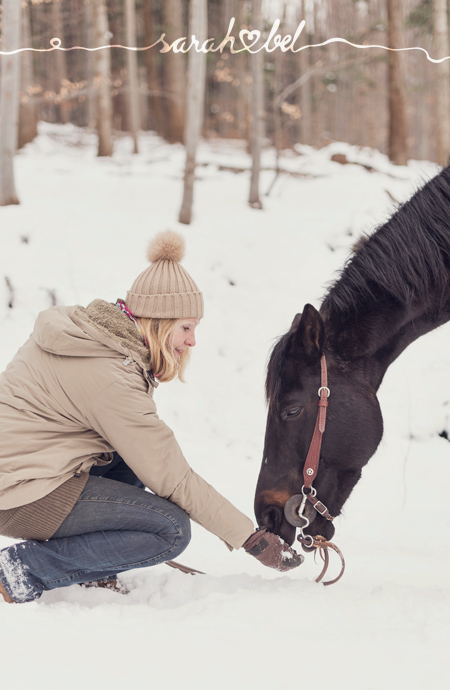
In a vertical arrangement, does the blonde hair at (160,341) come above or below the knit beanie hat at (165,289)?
below

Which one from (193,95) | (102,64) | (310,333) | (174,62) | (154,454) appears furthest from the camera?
(174,62)

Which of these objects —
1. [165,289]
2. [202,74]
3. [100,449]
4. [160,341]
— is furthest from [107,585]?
[202,74]

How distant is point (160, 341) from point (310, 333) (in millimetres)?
653

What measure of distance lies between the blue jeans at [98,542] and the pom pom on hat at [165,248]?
100cm

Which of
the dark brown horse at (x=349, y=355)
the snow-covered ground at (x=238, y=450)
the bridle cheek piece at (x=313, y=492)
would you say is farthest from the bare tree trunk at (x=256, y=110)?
the bridle cheek piece at (x=313, y=492)

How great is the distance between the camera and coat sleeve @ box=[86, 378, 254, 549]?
7.21 ft

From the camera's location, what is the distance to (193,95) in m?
6.46

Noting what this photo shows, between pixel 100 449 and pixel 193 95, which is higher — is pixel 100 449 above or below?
below

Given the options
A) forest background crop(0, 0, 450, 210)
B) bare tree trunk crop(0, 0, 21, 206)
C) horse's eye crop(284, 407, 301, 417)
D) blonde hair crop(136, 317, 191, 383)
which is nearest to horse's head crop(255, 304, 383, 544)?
horse's eye crop(284, 407, 301, 417)

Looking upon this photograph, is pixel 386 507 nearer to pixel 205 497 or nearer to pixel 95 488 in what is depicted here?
pixel 205 497

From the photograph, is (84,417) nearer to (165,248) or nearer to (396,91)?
(165,248)

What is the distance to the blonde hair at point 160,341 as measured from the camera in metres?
2.39

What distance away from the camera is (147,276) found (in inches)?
93.0

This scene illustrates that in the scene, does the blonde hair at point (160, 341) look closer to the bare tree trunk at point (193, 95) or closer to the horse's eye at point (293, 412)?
the horse's eye at point (293, 412)
